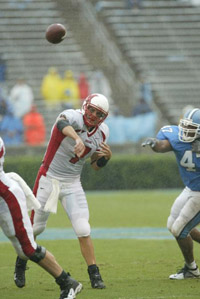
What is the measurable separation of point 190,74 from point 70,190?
16.2 m

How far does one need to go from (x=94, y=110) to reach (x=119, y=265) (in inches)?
75.5

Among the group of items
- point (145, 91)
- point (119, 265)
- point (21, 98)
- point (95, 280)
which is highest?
point (21, 98)

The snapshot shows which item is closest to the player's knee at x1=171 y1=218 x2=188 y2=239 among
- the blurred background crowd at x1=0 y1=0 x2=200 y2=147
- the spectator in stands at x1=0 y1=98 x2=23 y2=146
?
the spectator in stands at x1=0 y1=98 x2=23 y2=146

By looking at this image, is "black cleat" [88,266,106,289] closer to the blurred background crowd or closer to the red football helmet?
the red football helmet

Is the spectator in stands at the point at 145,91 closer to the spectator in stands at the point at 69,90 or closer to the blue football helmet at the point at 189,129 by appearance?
the spectator in stands at the point at 69,90

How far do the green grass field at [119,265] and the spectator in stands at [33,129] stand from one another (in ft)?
13.9

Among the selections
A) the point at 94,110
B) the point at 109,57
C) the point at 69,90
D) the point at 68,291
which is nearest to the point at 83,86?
the point at 69,90

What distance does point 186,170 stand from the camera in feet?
23.2

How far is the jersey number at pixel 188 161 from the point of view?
22.9 feet

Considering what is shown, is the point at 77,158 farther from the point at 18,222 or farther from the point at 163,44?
the point at 163,44

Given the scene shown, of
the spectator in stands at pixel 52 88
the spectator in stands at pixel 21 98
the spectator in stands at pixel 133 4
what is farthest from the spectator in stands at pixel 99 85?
the spectator in stands at pixel 133 4

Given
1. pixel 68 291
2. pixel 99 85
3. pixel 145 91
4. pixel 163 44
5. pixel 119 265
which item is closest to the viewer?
pixel 68 291

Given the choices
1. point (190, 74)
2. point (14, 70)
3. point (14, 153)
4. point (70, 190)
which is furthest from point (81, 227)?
point (190, 74)

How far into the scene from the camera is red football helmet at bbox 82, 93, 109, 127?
6.77 meters
